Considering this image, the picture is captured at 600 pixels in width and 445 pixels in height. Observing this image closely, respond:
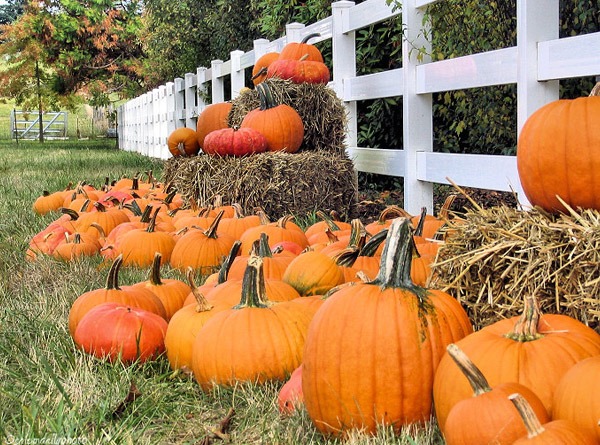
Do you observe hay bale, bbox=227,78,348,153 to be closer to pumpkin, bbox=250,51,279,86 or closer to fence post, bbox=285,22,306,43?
pumpkin, bbox=250,51,279,86

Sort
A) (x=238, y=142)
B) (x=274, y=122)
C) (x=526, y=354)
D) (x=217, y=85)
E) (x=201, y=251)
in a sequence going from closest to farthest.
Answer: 1. (x=526, y=354)
2. (x=201, y=251)
3. (x=238, y=142)
4. (x=274, y=122)
5. (x=217, y=85)

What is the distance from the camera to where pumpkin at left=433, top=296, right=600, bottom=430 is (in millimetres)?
1881

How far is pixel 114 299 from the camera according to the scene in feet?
9.94

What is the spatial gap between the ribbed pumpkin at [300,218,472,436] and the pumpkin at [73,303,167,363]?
0.83m

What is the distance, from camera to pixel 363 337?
81.4 inches

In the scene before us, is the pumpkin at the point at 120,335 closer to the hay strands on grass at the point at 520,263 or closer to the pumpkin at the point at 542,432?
the hay strands on grass at the point at 520,263

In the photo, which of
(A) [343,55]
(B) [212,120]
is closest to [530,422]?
A: (A) [343,55]

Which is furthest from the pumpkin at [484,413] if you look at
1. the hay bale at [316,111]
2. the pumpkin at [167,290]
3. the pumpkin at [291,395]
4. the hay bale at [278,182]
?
the hay bale at [316,111]

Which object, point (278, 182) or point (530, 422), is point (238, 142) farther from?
point (530, 422)

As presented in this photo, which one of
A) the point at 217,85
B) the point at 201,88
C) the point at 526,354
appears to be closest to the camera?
the point at 526,354

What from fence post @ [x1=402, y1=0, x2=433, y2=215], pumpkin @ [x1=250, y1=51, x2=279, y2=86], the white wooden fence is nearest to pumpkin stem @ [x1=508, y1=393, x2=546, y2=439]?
the white wooden fence

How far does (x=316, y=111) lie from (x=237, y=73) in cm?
478

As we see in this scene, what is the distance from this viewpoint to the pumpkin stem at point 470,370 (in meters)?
1.74

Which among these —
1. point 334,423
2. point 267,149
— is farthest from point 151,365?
point 267,149
